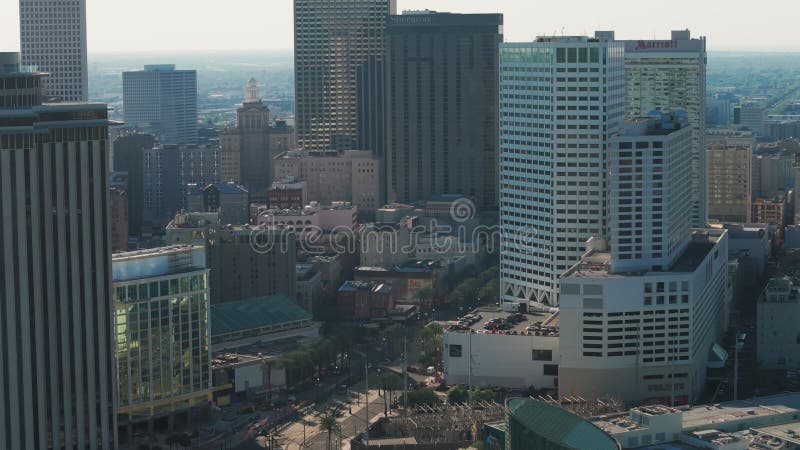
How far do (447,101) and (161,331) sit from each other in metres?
66.6

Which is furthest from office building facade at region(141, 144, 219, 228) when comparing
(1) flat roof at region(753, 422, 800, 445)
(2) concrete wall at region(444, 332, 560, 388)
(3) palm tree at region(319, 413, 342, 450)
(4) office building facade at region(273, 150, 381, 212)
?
(1) flat roof at region(753, 422, 800, 445)

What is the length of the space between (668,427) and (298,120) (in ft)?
337

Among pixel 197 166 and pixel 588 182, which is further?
pixel 197 166

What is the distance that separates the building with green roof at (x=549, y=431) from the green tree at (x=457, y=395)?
2011 centimetres

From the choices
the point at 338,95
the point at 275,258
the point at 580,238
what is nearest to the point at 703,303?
the point at 580,238

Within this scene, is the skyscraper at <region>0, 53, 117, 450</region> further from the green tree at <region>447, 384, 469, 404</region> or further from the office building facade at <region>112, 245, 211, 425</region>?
the green tree at <region>447, 384, 469, 404</region>

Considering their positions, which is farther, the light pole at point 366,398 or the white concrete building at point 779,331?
the white concrete building at point 779,331

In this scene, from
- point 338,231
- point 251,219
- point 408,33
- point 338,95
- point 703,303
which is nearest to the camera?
point 703,303

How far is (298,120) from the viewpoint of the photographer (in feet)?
513

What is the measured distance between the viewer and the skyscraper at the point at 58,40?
13875 centimetres

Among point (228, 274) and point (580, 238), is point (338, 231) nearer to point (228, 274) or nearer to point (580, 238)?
point (228, 274)

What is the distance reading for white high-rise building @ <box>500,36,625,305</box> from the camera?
82.0m

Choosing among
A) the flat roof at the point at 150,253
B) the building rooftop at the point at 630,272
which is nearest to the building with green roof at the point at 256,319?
the flat roof at the point at 150,253

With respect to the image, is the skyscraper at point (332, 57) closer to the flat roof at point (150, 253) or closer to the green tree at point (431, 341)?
the green tree at point (431, 341)
